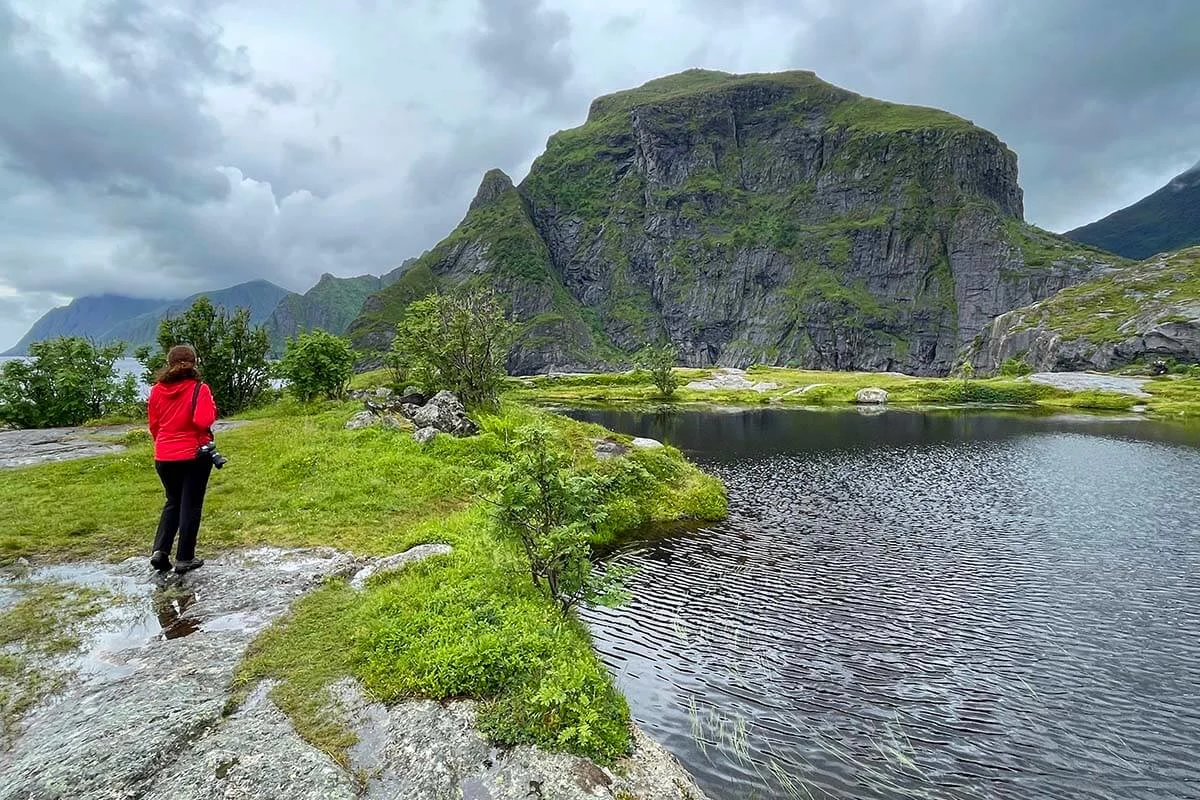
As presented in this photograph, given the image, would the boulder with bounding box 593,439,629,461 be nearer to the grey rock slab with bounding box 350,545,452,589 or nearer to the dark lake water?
the dark lake water

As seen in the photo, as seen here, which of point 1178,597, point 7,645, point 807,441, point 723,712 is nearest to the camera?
point 7,645

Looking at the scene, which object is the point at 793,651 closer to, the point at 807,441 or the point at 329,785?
the point at 329,785

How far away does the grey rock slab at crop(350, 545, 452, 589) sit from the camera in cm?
1461

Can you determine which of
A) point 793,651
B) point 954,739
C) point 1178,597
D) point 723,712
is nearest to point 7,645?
point 723,712

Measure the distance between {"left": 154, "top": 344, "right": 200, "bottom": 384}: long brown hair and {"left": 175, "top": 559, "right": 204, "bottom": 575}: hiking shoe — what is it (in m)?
4.49

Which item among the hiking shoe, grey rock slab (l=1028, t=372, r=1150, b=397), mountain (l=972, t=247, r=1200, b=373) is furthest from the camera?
mountain (l=972, t=247, r=1200, b=373)

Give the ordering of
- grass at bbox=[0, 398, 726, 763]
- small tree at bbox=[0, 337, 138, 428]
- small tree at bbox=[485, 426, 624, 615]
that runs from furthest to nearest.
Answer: small tree at bbox=[0, 337, 138, 428] → small tree at bbox=[485, 426, 624, 615] → grass at bbox=[0, 398, 726, 763]

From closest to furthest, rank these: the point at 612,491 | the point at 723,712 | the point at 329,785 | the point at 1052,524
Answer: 1. the point at 329,785
2. the point at 723,712
3. the point at 612,491
4. the point at 1052,524

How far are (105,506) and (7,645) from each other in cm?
1080

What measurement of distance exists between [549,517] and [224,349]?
132ft

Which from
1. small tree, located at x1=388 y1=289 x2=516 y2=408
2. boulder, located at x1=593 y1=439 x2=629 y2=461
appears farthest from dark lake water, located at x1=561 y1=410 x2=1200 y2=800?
small tree, located at x1=388 y1=289 x2=516 y2=408

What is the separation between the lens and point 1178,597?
2073 centimetres

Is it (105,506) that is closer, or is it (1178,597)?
(105,506)

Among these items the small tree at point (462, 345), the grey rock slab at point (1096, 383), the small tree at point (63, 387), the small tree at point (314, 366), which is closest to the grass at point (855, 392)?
the grey rock slab at point (1096, 383)
